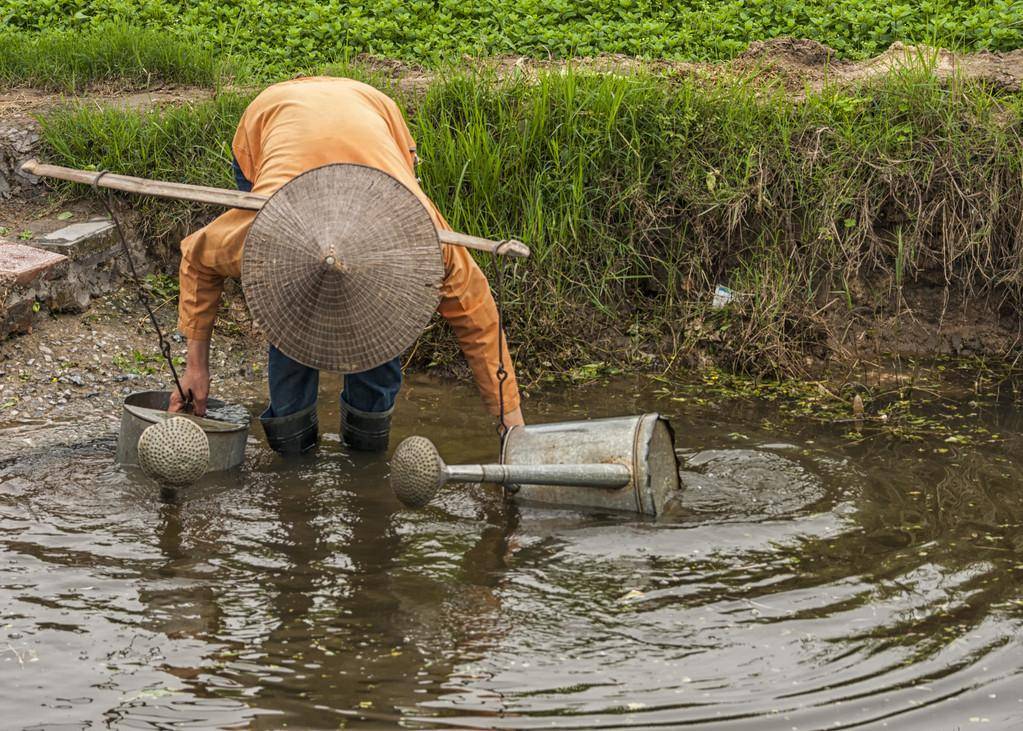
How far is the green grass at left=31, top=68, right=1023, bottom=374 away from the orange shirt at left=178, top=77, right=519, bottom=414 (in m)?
1.67

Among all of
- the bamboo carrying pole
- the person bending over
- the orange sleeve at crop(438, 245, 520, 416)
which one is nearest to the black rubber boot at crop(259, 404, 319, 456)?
the person bending over

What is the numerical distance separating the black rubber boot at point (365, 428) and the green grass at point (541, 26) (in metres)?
2.77

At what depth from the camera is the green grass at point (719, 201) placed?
6.16 m

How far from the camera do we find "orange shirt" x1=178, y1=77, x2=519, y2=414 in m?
4.17

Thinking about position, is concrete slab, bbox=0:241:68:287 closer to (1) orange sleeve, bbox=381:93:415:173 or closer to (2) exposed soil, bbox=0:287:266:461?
(2) exposed soil, bbox=0:287:266:461

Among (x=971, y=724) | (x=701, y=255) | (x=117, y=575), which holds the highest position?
(x=701, y=255)

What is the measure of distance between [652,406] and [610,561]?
1687 millimetres

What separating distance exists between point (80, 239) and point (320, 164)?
2.61 meters

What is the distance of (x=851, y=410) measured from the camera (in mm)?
5695

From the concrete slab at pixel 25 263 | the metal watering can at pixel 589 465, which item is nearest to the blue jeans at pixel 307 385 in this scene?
the metal watering can at pixel 589 465

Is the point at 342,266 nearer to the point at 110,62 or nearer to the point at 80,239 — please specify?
the point at 80,239

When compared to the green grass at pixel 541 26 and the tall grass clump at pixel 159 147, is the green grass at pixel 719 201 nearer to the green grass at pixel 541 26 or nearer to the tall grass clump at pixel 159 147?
the tall grass clump at pixel 159 147

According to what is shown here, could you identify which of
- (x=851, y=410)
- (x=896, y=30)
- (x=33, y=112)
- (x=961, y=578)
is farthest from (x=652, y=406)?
(x=33, y=112)

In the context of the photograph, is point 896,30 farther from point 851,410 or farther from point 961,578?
point 961,578
